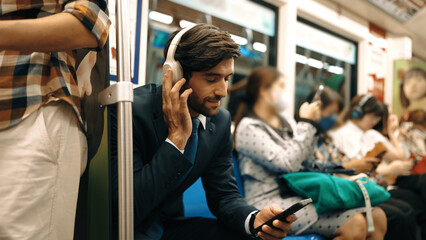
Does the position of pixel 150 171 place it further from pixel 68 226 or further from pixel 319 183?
pixel 319 183

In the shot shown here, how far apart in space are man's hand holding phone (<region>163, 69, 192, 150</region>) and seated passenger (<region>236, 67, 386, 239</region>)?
94 cm

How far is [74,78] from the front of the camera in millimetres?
1104

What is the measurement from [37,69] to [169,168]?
0.49 metres

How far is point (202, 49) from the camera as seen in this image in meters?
1.27

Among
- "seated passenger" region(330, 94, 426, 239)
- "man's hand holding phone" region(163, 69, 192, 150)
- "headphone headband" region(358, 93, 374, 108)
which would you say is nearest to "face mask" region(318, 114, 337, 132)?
"seated passenger" region(330, 94, 426, 239)

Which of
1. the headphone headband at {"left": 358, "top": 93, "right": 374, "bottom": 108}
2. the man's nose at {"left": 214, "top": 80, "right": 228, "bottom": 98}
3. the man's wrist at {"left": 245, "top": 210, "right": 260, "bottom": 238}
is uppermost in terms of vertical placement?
the headphone headband at {"left": 358, "top": 93, "right": 374, "bottom": 108}

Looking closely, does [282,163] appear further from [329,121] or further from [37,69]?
[37,69]

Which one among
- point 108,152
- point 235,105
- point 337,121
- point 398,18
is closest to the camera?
point 108,152

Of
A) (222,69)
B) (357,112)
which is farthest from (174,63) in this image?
(357,112)

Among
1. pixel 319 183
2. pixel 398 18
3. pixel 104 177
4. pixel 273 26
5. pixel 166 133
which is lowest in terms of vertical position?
pixel 319 183

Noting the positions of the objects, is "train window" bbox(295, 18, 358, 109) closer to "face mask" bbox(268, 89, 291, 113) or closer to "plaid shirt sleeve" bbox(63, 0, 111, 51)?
"face mask" bbox(268, 89, 291, 113)

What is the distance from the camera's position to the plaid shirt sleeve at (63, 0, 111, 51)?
947mm

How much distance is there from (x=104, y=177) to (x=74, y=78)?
12.6 inches

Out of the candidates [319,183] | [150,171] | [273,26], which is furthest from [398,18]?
[150,171]
